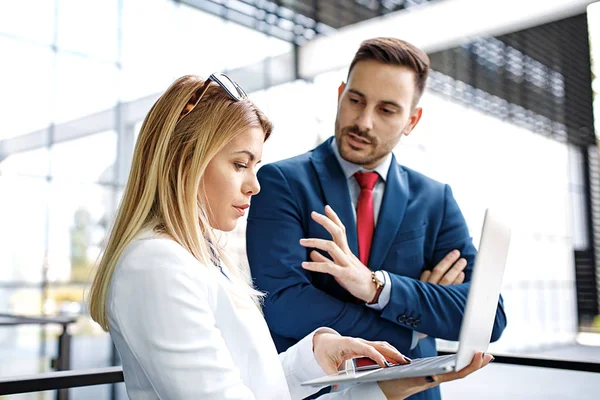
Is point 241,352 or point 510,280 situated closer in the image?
point 241,352

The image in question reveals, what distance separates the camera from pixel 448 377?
107 centimetres

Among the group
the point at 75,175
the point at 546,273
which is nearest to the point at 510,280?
the point at 546,273

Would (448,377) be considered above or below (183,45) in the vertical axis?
below

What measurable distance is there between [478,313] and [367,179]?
0.76 metres

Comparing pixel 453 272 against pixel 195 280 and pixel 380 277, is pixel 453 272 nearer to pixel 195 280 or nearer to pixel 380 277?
pixel 380 277

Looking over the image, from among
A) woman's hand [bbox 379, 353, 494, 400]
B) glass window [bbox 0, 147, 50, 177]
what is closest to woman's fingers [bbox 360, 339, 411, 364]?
woman's hand [bbox 379, 353, 494, 400]

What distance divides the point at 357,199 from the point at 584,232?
17744mm

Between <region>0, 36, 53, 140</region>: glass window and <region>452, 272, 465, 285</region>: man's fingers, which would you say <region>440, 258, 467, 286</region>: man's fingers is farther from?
<region>0, 36, 53, 140</region>: glass window

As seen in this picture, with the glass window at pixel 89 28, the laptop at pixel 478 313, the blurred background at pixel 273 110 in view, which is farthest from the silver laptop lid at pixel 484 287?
the glass window at pixel 89 28

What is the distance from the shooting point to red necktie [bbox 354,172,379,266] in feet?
5.47

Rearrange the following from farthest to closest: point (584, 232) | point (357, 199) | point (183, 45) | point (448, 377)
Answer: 1. point (584, 232)
2. point (183, 45)
3. point (357, 199)
4. point (448, 377)

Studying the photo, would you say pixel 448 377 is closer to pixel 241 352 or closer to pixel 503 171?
pixel 241 352

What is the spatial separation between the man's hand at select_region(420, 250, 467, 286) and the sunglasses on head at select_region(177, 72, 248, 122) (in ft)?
2.42

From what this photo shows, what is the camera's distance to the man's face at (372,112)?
1.69 metres
